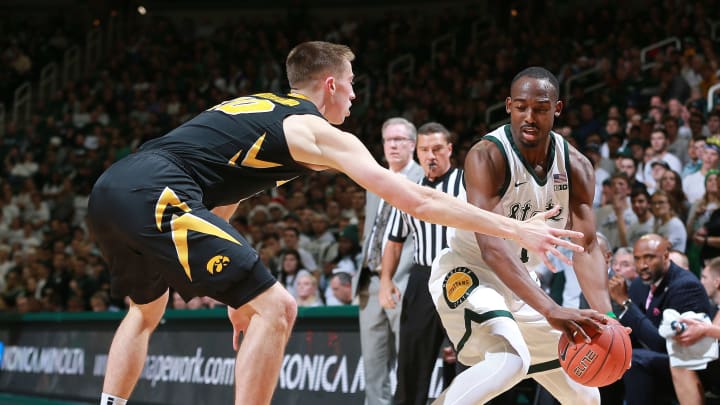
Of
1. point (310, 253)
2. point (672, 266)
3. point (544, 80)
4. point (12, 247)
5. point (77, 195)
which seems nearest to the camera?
point (544, 80)

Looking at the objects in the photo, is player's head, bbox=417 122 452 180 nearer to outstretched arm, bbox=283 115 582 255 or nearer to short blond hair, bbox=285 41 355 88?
short blond hair, bbox=285 41 355 88

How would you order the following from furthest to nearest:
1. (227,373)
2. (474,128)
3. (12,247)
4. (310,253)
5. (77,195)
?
(77,195)
(12,247)
(474,128)
(310,253)
(227,373)

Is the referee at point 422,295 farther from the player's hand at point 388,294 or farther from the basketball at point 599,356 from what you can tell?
the basketball at point 599,356

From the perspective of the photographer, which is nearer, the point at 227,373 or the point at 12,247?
the point at 227,373

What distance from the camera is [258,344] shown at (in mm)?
3748

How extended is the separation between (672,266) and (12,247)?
451 inches

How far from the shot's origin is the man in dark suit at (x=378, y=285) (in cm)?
661

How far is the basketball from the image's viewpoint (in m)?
3.86

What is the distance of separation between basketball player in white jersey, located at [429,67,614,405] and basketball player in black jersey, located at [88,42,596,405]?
2.43ft

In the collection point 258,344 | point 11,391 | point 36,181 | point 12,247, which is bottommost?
point 11,391

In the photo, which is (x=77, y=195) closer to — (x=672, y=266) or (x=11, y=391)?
(x=11, y=391)

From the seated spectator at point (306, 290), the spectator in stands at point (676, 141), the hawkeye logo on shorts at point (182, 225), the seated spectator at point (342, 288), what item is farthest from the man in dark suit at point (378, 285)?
the spectator in stands at point (676, 141)

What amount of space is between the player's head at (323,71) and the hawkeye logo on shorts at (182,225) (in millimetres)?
881

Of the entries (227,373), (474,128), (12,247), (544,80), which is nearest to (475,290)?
(544,80)
